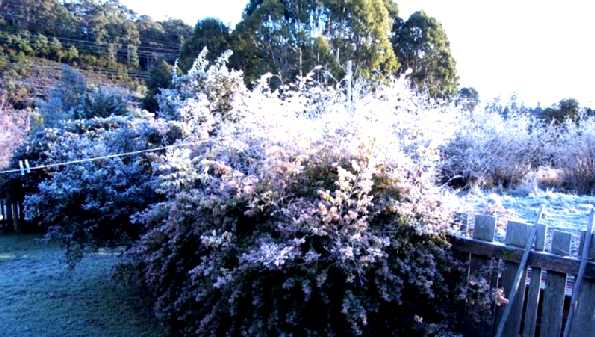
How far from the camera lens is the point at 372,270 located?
8.28ft

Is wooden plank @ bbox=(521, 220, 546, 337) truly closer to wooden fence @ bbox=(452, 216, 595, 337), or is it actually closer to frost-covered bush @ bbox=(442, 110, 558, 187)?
wooden fence @ bbox=(452, 216, 595, 337)

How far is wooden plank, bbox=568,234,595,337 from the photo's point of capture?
2242mm

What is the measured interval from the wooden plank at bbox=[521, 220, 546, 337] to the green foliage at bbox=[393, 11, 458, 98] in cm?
1211

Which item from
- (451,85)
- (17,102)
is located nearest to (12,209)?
(17,102)

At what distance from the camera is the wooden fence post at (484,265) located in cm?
257

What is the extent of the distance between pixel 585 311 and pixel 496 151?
167 inches

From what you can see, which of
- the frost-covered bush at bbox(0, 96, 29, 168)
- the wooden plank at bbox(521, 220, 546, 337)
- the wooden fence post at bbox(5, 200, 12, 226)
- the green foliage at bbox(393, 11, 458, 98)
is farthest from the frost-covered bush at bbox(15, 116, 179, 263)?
the green foliage at bbox(393, 11, 458, 98)

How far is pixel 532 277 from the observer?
245cm

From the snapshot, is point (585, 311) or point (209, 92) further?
point (209, 92)

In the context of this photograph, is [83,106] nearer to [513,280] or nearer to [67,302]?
[67,302]

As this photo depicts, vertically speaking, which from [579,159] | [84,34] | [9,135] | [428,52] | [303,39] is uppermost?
[84,34]

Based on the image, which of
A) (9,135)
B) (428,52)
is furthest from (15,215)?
(428,52)

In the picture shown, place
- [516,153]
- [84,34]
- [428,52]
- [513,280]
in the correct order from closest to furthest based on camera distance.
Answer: [513,280] < [516,153] < [428,52] < [84,34]

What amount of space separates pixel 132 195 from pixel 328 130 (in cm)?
206
